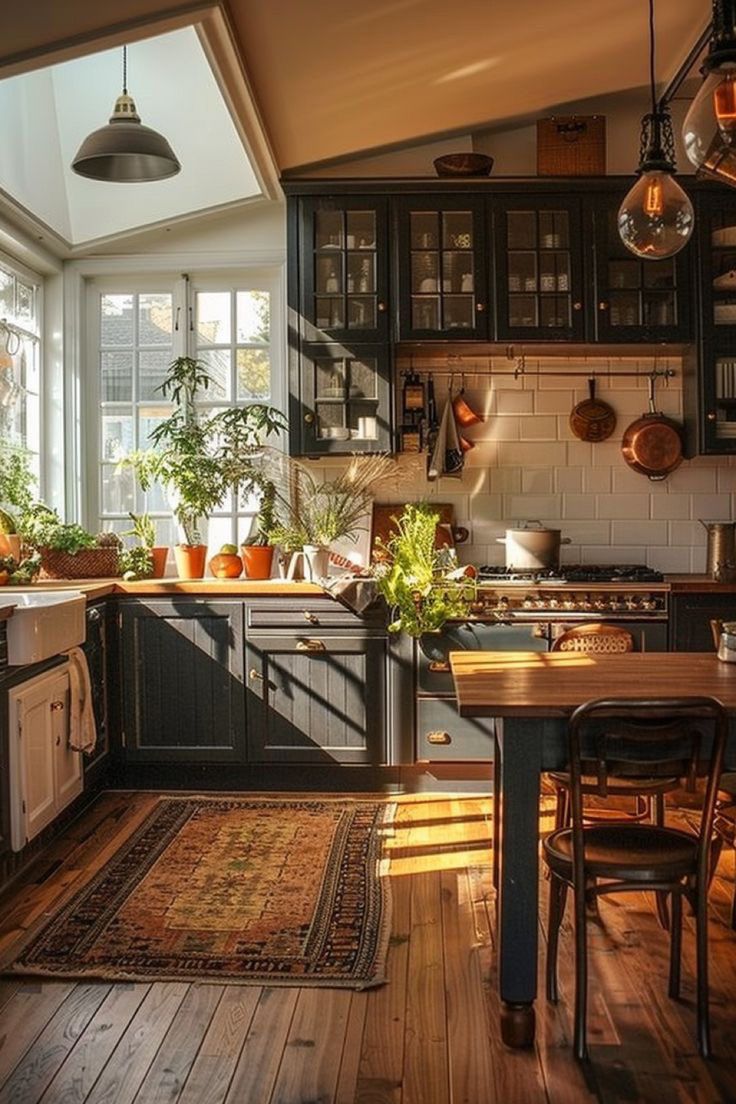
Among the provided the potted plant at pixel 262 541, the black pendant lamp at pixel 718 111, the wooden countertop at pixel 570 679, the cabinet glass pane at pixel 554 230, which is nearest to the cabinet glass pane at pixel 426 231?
the cabinet glass pane at pixel 554 230

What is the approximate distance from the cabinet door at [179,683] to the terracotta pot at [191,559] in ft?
1.17

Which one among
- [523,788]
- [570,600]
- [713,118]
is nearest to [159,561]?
[570,600]

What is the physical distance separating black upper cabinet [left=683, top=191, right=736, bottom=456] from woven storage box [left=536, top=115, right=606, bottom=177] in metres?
0.53

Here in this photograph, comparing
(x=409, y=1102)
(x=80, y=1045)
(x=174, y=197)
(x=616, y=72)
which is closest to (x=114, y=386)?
(x=174, y=197)

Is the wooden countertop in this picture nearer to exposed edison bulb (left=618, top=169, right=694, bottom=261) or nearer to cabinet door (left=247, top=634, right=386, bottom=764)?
exposed edison bulb (left=618, top=169, right=694, bottom=261)

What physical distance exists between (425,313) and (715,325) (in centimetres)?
134

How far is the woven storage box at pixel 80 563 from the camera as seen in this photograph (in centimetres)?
514

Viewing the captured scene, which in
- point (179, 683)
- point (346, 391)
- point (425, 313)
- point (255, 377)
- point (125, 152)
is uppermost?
point (125, 152)

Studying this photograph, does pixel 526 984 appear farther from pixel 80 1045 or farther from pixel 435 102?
pixel 435 102

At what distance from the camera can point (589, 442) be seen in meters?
5.59

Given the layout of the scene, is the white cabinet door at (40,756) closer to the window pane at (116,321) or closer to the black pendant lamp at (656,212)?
the window pane at (116,321)

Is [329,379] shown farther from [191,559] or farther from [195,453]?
[191,559]

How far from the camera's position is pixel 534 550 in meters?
5.18

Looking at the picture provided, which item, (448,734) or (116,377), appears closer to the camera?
(448,734)
